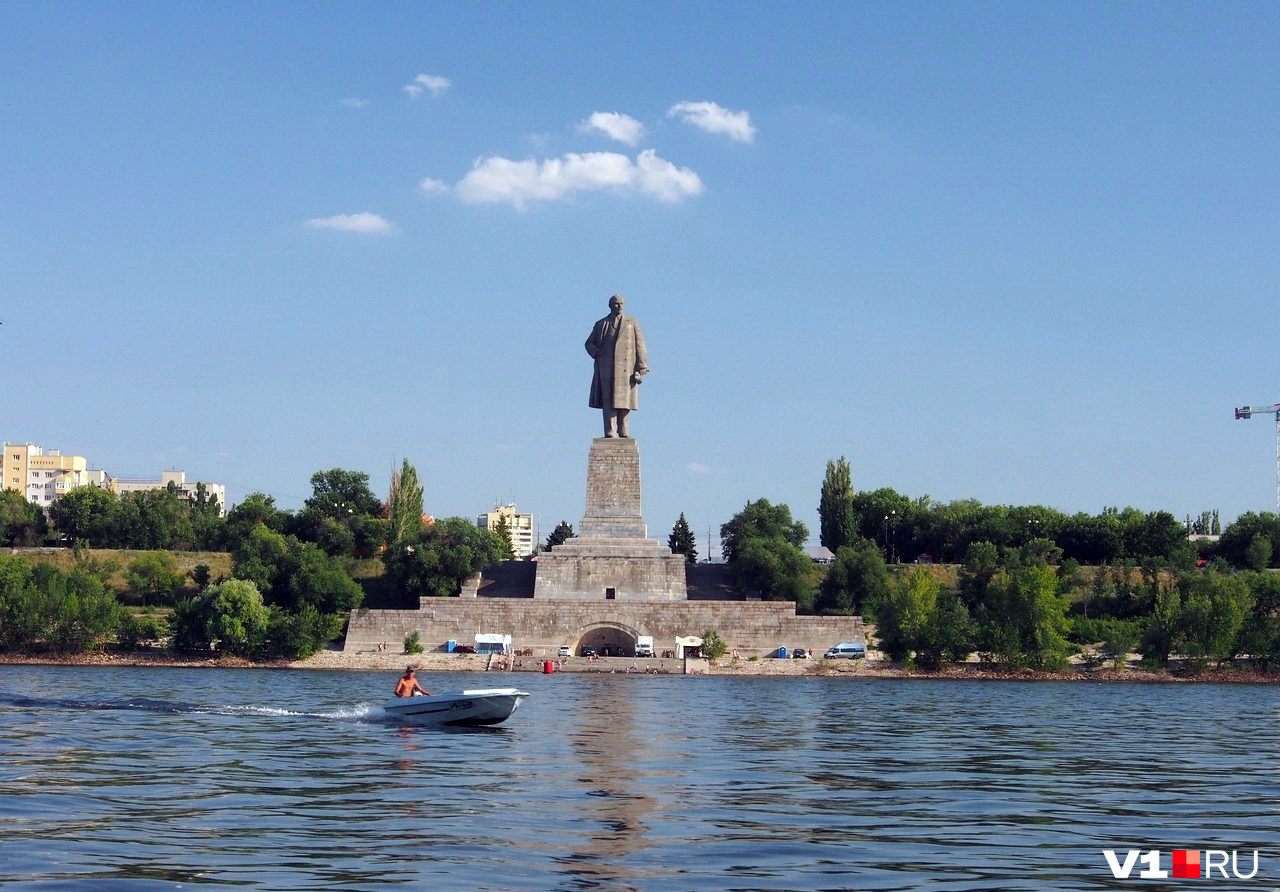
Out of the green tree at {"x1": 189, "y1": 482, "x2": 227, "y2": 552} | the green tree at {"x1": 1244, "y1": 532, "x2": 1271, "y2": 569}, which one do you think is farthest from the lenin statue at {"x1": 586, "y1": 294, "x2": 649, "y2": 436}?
the green tree at {"x1": 1244, "y1": 532, "x2": 1271, "y2": 569}

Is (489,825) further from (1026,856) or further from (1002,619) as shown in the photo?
(1002,619)

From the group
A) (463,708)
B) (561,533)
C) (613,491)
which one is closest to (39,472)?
(561,533)

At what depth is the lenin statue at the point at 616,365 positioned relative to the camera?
62.9 meters

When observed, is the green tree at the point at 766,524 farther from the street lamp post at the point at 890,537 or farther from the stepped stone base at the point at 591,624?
Result: the stepped stone base at the point at 591,624

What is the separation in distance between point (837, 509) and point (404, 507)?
25.5 metres

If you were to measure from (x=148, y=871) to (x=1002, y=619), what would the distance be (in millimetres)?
47098

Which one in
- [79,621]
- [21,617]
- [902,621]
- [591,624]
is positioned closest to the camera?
[21,617]

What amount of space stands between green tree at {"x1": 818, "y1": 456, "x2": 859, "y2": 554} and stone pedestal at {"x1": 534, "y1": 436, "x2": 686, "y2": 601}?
25431mm

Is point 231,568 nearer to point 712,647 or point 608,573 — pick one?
point 608,573

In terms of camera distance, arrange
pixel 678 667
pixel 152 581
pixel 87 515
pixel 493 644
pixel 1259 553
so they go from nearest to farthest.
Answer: pixel 678 667 < pixel 493 644 < pixel 152 581 < pixel 1259 553 < pixel 87 515

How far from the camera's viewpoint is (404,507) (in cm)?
8056

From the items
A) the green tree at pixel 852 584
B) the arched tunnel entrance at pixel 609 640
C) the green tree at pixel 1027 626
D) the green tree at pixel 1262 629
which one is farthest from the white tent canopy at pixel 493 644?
the green tree at pixel 1262 629

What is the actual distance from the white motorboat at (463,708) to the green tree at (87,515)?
185 feet

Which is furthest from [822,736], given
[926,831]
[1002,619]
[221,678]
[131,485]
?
[131,485]
